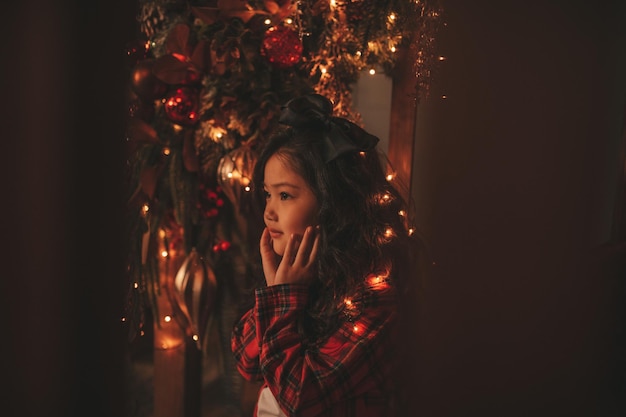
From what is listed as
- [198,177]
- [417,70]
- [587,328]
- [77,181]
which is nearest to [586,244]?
[587,328]

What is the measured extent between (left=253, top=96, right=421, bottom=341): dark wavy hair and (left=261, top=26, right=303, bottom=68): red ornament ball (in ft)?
0.69

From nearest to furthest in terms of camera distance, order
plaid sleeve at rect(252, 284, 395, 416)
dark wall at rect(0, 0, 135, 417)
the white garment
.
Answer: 1. dark wall at rect(0, 0, 135, 417)
2. plaid sleeve at rect(252, 284, 395, 416)
3. the white garment

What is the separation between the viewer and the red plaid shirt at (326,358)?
825 mm

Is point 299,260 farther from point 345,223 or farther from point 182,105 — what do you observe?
point 182,105

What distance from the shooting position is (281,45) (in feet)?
3.59

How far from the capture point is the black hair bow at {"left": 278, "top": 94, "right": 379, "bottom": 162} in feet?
3.03

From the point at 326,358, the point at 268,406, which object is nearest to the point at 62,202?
the point at 326,358

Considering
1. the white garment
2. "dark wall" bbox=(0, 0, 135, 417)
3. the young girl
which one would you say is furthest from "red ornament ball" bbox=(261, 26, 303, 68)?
"dark wall" bbox=(0, 0, 135, 417)

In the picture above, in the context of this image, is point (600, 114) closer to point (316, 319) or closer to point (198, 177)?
point (316, 319)

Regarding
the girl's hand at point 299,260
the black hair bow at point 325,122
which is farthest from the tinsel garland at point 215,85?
the girl's hand at point 299,260

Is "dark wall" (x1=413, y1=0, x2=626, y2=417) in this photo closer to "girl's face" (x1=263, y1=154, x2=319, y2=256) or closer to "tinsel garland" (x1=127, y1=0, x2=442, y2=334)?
"girl's face" (x1=263, y1=154, x2=319, y2=256)

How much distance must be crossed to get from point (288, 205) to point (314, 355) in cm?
28

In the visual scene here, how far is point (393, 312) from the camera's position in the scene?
0.89 m

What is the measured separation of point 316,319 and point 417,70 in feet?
1.63
